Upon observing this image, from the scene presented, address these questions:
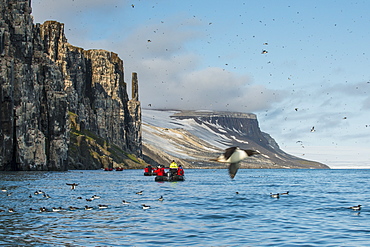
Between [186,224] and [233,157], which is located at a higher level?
[233,157]

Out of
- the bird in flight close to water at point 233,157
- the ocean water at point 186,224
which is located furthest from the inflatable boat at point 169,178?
the bird in flight close to water at point 233,157

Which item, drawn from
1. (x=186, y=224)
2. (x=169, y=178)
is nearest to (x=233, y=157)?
(x=186, y=224)

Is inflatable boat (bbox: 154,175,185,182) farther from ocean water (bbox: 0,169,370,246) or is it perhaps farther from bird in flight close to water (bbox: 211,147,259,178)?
bird in flight close to water (bbox: 211,147,259,178)

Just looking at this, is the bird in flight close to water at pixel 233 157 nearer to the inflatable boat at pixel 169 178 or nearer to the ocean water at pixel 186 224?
the ocean water at pixel 186 224

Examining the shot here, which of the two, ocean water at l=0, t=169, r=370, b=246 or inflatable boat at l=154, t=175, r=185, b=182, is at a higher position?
inflatable boat at l=154, t=175, r=185, b=182

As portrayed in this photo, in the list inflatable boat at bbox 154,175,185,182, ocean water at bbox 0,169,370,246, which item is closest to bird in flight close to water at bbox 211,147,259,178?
ocean water at bbox 0,169,370,246

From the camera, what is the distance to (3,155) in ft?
387

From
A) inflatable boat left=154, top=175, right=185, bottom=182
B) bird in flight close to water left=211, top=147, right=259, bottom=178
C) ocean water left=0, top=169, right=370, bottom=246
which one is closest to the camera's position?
bird in flight close to water left=211, top=147, right=259, bottom=178

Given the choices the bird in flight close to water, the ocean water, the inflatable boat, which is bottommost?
the ocean water

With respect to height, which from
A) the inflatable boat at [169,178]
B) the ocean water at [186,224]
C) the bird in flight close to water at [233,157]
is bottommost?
the ocean water at [186,224]

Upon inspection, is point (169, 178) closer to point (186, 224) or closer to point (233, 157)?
point (186, 224)

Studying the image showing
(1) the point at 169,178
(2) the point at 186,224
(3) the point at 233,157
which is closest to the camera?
(3) the point at 233,157

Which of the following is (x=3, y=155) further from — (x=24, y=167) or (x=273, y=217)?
(x=273, y=217)

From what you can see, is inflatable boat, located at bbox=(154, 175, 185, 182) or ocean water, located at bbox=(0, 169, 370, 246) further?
inflatable boat, located at bbox=(154, 175, 185, 182)
